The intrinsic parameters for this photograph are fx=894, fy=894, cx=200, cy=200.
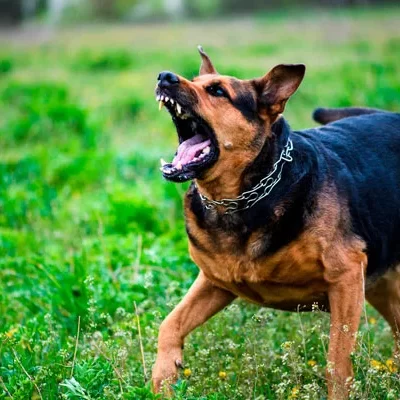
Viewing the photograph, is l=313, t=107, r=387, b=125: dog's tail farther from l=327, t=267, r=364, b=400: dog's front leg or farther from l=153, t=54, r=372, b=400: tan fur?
l=327, t=267, r=364, b=400: dog's front leg

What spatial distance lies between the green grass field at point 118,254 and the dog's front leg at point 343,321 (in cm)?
10

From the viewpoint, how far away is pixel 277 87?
523cm

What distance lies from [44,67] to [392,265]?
1506 cm

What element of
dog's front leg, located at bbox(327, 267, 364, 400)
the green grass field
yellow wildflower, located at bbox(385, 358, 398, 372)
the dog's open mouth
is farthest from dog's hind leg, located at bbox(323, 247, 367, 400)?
the dog's open mouth

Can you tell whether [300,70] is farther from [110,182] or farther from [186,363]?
[110,182]

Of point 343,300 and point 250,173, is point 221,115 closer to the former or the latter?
point 250,173

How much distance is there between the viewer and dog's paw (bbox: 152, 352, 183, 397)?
16.4 ft

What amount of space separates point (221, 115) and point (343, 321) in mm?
1356

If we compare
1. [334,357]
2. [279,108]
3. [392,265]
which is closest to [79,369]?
[334,357]

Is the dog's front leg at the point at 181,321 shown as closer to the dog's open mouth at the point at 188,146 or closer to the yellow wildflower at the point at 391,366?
the dog's open mouth at the point at 188,146

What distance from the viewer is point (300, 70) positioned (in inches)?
204

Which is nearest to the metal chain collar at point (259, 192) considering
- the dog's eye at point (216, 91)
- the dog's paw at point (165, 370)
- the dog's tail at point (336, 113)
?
the dog's eye at point (216, 91)

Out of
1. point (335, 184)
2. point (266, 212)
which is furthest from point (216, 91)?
point (335, 184)

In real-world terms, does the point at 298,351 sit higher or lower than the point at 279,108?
lower
